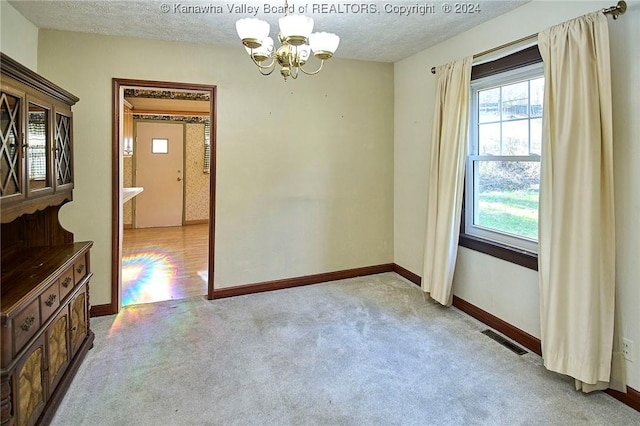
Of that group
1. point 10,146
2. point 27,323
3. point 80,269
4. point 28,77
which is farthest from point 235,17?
point 27,323

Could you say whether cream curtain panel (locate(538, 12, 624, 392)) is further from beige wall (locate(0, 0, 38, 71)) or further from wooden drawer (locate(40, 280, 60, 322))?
beige wall (locate(0, 0, 38, 71))

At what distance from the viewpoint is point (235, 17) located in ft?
9.27

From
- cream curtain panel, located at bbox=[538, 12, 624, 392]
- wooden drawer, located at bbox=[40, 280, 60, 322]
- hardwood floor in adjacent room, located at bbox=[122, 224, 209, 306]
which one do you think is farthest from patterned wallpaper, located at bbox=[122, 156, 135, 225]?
cream curtain panel, located at bbox=[538, 12, 624, 392]

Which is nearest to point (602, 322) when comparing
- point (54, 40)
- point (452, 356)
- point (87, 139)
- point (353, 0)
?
point (452, 356)

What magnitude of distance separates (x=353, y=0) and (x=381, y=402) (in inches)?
102

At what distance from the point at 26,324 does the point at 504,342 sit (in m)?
2.98

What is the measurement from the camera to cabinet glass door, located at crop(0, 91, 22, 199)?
1.71 meters

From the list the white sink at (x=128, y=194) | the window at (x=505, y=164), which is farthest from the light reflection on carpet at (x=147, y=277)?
the window at (x=505, y=164)

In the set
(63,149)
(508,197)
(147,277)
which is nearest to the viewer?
(63,149)

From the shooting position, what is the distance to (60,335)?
82.4 inches

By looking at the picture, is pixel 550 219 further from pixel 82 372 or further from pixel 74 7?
pixel 74 7

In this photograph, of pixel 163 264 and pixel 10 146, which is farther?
pixel 163 264

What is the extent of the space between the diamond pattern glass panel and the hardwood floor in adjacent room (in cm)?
150

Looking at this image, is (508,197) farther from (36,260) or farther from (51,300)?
(36,260)
